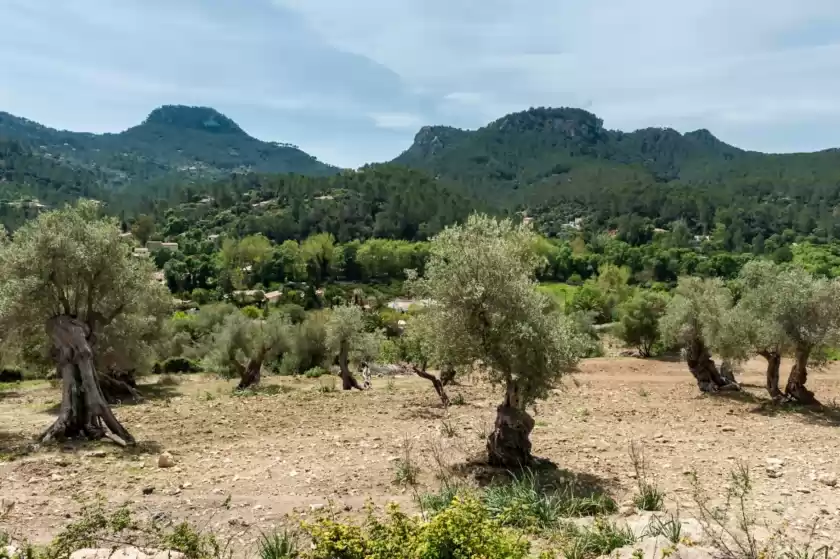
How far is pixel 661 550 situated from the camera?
22.2ft

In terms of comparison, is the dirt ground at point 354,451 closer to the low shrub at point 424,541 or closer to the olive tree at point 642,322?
the low shrub at point 424,541

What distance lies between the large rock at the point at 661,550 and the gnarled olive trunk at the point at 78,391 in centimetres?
1250

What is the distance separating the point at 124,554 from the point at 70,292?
40.1 feet

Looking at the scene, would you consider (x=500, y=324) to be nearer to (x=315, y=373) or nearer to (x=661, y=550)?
(x=661, y=550)

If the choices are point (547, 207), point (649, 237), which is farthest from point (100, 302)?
point (547, 207)

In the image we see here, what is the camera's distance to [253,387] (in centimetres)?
2694

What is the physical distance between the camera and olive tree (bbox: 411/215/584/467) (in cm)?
1188

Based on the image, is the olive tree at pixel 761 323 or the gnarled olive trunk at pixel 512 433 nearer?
the gnarled olive trunk at pixel 512 433

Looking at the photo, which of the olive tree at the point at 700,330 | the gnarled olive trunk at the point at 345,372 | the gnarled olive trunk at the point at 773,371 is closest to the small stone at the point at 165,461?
the gnarled olive trunk at the point at 345,372

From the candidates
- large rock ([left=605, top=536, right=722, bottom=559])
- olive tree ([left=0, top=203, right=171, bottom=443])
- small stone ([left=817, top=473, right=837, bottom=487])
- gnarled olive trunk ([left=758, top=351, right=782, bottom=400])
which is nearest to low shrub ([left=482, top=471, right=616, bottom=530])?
large rock ([left=605, top=536, right=722, bottom=559])

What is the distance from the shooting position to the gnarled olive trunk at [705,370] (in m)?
25.6

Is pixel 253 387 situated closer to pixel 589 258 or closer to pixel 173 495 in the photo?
pixel 173 495

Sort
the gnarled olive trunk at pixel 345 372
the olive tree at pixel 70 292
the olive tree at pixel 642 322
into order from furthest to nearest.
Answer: the olive tree at pixel 642 322, the gnarled olive trunk at pixel 345 372, the olive tree at pixel 70 292

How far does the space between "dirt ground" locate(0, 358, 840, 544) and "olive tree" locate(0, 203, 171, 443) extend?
1.26 meters
